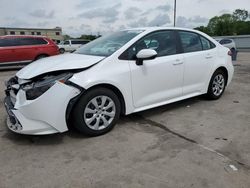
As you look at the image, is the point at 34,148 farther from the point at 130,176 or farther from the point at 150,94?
the point at 150,94

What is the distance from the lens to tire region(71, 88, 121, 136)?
3.69 m

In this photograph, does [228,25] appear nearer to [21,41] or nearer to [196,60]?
[21,41]

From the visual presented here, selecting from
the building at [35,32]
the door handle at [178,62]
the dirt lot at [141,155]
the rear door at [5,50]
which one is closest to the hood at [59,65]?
the dirt lot at [141,155]

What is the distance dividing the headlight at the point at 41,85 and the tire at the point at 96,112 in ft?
1.21

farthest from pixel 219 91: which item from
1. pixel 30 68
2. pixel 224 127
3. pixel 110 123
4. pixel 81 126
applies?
pixel 30 68

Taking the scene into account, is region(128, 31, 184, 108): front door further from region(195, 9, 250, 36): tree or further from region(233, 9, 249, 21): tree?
region(233, 9, 249, 21): tree

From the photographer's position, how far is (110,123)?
158 inches

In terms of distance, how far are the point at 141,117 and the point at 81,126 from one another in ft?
4.49

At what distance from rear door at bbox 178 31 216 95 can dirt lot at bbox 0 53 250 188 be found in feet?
2.32

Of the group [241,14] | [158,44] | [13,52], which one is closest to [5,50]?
[13,52]

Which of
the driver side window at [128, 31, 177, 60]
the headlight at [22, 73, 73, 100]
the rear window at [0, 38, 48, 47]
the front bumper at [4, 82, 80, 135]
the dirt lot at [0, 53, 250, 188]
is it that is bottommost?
the dirt lot at [0, 53, 250, 188]

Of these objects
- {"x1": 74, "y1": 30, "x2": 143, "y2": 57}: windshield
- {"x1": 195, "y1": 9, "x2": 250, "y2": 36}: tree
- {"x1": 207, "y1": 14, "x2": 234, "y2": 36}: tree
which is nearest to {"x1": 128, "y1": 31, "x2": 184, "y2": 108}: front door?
{"x1": 74, "y1": 30, "x2": 143, "y2": 57}: windshield

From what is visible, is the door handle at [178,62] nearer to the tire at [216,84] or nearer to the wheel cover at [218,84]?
the tire at [216,84]

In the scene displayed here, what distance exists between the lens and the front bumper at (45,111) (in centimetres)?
346
